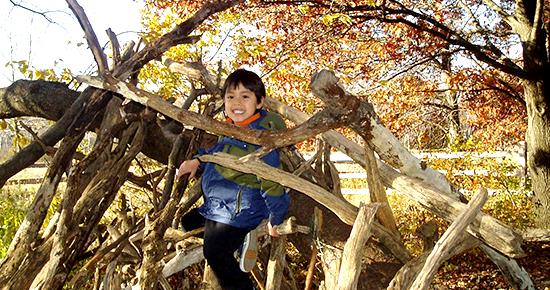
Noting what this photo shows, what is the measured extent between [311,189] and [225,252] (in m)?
0.65

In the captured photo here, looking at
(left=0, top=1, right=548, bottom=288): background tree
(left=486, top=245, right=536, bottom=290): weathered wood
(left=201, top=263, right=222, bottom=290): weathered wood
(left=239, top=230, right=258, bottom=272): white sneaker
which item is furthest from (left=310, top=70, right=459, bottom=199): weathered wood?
(left=201, top=263, right=222, bottom=290): weathered wood

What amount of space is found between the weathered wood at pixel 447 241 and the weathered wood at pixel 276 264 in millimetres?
998

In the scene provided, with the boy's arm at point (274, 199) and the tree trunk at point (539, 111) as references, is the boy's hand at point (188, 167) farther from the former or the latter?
the tree trunk at point (539, 111)

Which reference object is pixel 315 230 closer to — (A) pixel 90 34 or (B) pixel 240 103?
(B) pixel 240 103

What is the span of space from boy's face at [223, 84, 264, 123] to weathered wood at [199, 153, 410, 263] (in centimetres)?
32

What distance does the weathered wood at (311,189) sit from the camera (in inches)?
111

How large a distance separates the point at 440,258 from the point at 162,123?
2.50 meters

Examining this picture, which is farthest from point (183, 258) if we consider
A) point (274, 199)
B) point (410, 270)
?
point (410, 270)

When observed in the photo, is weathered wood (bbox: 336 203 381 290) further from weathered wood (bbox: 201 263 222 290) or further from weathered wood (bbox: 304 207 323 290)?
weathered wood (bbox: 201 263 222 290)

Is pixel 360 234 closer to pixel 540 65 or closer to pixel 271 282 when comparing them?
pixel 271 282

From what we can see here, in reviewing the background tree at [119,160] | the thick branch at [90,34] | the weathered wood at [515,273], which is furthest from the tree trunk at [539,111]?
the thick branch at [90,34]

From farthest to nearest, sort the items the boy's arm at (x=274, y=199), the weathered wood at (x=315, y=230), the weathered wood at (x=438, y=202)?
the weathered wood at (x=315, y=230) → the boy's arm at (x=274, y=199) → the weathered wood at (x=438, y=202)

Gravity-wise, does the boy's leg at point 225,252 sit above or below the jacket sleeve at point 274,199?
below

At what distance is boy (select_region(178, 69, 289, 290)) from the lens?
304cm
